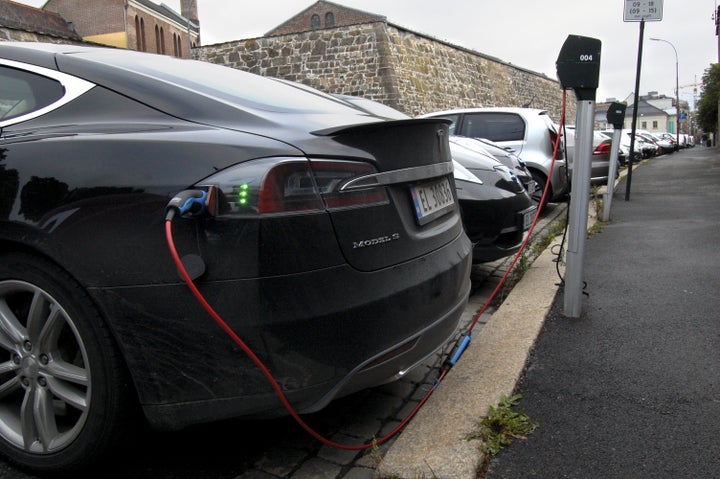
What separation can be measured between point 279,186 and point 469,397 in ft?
4.83

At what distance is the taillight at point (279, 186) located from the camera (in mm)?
1954

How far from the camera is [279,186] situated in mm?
1984

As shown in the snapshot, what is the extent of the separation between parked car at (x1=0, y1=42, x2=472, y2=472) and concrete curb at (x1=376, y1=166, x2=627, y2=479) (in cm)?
33

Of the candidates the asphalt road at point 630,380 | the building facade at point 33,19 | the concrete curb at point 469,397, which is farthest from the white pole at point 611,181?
the building facade at point 33,19

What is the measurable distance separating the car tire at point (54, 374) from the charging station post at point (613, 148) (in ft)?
24.8

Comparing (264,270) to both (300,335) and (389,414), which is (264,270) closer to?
(300,335)

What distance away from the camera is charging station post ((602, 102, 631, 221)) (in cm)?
829

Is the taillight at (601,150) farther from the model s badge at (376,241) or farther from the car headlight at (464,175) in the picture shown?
the model s badge at (376,241)

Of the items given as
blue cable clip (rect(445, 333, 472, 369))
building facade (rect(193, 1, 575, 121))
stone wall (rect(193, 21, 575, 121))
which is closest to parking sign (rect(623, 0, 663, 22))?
blue cable clip (rect(445, 333, 472, 369))

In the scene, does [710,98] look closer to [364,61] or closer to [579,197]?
[364,61]

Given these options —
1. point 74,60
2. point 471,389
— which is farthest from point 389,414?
point 74,60

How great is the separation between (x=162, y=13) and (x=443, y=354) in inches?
2861

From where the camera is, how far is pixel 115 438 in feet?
7.13

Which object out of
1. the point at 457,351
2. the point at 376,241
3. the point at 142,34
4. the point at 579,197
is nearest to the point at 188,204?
the point at 376,241
